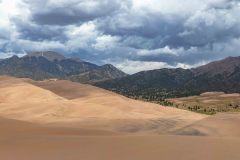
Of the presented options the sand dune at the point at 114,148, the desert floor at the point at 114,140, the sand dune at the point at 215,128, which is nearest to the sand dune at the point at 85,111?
the desert floor at the point at 114,140

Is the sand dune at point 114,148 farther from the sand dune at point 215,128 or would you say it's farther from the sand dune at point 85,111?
the sand dune at point 85,111

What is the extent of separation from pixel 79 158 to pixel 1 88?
57743 millimetres

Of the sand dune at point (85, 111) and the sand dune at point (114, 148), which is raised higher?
the sand dune at point (85, 111)

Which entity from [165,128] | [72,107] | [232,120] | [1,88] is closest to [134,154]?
[165,128]

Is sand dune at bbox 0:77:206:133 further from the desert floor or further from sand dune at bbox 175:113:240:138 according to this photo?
sand dune at bbox 175:113:240:138

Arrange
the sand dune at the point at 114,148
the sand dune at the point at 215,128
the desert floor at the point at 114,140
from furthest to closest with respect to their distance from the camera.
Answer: the sand dune at the point at 215,128 < the desert floor at the point at 114,140 < the sand dune at the point at 114,148

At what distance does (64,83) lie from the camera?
276 feet

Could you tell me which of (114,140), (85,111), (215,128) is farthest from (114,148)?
(85,111)

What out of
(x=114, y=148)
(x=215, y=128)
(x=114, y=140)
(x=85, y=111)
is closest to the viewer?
(x=114, y=148)

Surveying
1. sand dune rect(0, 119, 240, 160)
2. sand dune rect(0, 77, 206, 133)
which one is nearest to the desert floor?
sand dune rect(0, 119, 240, 160)

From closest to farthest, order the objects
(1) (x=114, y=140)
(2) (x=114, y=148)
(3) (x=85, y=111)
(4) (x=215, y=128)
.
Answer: (2) (x=114, y=148)
(1) (x=114, y=140)
(4) (x=215, y=128)
(3) (x=85, y=111)

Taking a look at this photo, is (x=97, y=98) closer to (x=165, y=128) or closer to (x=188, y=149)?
(x=165, y=128)

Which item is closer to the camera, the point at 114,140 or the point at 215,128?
the point at 114,140

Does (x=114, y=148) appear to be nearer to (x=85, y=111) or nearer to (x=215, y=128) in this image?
(x=215, y=128)
